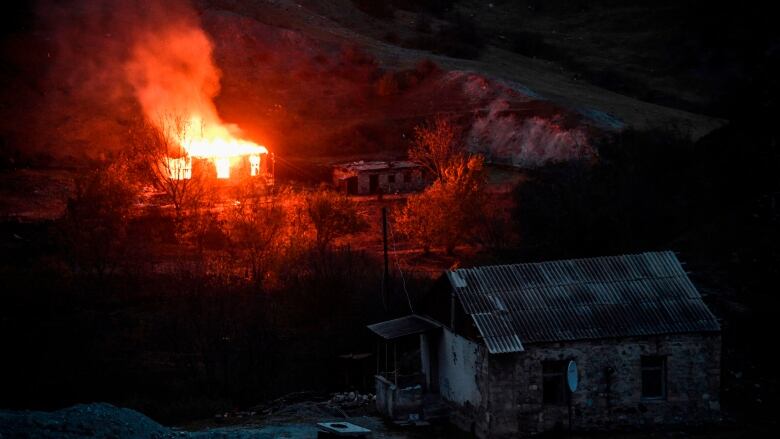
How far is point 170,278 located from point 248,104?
3187 centimetres

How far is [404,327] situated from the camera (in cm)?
2733

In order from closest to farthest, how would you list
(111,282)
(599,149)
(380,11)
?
(111,282) → (599,149) → (380,11)

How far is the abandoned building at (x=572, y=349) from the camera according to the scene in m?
24.2

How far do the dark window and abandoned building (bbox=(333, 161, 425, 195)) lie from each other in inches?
1575

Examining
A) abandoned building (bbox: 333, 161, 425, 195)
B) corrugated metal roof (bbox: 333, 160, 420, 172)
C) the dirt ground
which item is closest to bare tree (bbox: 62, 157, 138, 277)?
abandoned building (bbox: 333, 161, 425, 195)

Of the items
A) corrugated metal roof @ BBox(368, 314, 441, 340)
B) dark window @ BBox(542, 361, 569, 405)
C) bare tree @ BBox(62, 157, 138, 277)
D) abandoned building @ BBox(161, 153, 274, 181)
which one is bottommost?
dark window @ BBox(542, 361, 569, 405)

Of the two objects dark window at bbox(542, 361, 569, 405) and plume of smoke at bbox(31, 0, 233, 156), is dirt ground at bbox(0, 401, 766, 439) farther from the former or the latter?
plume of smoke at bbox(31, 0, 233, 156)

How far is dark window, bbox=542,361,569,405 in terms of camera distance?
80.4 ft

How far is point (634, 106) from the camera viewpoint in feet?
251

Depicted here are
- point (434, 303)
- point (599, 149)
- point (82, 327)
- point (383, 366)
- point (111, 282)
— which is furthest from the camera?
point (599, 149)

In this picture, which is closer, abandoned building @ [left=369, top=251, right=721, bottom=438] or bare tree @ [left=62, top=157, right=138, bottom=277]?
abandoned building @ [left=369, top=251, right=721, bottom=438]

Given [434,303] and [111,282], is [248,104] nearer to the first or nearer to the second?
[111,282]

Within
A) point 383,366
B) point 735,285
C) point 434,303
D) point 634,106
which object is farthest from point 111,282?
point 634,106

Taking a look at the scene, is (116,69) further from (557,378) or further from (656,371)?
(656,371)
